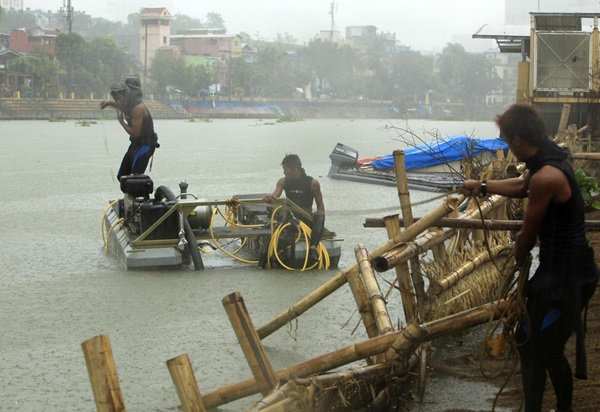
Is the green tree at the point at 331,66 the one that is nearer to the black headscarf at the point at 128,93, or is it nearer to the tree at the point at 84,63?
the tree at the point at 84,63

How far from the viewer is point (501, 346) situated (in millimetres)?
4758

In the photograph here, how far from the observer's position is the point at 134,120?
35.4 ft

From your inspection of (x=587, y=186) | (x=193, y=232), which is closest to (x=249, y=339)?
(x=193, y=232)

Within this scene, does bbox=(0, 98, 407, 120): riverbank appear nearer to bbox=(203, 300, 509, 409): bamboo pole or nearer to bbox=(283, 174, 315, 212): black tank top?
bbox=(283, 174, 315, 212): black tank top

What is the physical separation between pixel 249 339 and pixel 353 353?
26.3 inches

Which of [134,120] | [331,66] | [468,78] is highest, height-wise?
[331,66]

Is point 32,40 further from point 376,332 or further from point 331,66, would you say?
point 376,332

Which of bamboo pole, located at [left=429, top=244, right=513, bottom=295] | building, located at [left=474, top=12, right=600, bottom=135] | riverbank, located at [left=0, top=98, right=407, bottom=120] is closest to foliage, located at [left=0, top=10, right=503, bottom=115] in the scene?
riverbank, located at [left=0, top=98, right=407, bottom=120]

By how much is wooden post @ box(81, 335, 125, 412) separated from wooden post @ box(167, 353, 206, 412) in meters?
→ 0.25

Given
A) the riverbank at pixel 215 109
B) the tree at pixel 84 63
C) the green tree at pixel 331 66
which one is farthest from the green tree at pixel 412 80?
the tree at pixel 84 63

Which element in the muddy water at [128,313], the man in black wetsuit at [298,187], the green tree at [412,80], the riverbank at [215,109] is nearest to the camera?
the muddy water at [128,313]

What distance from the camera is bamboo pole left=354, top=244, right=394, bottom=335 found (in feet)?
17.5

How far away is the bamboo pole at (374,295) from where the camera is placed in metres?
5.34

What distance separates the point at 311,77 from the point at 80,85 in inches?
2013
